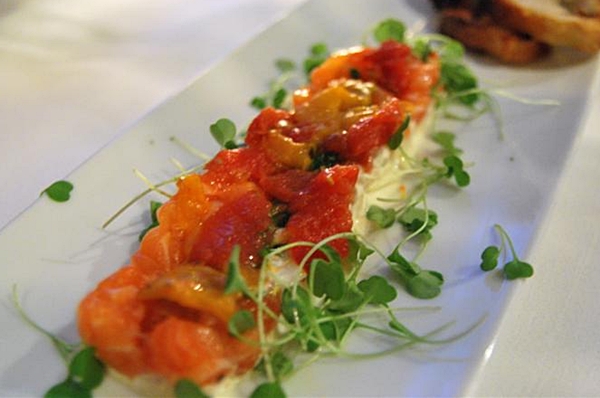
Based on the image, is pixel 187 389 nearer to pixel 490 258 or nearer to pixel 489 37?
pixel 490 258

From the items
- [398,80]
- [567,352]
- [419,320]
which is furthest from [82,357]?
[398,80]

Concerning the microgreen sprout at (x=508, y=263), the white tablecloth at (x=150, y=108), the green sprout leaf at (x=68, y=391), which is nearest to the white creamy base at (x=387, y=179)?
the microgreen sprout at (x=508, y=263)

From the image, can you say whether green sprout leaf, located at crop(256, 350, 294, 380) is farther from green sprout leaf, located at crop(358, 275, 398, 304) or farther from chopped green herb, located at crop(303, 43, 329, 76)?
chopped green herb, located at crop(303, 43, 329, 76)

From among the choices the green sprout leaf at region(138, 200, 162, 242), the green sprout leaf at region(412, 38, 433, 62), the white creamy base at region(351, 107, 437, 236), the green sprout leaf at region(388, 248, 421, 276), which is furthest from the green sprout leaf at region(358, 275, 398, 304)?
the green sprout leaf at region(412, 38, 433, 62)

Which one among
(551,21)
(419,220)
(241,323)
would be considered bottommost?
(551,21)

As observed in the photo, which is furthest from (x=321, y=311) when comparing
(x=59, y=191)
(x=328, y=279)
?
(x=59, y=191)

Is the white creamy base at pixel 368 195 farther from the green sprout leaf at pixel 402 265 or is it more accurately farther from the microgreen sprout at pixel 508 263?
the microgreen sprout at pixel 508 263

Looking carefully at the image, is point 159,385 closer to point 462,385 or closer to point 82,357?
point 82,357
